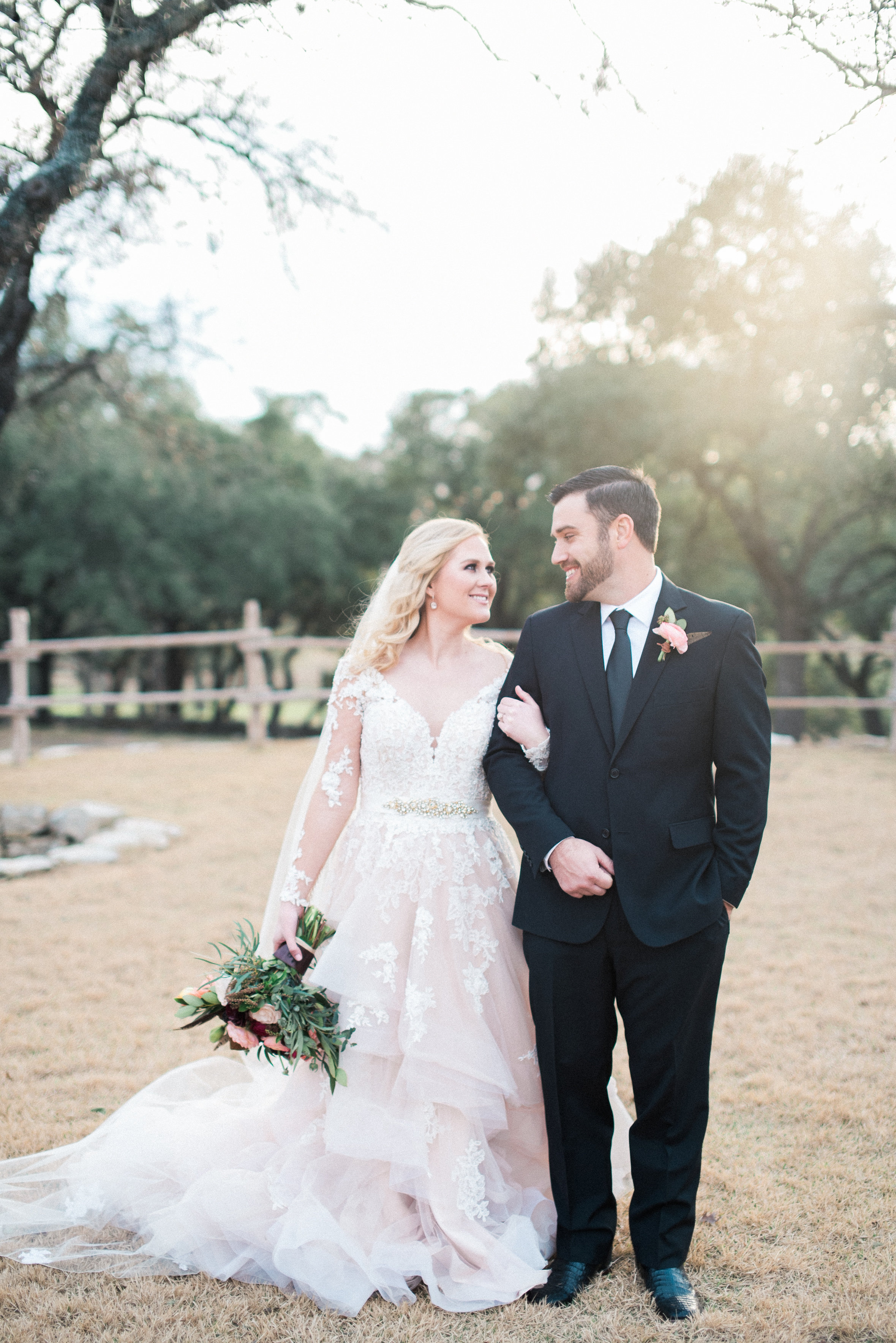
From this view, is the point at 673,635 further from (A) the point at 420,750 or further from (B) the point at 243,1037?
(B) the point at 243,1037

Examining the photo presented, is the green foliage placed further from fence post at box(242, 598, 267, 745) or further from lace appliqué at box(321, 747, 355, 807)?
lace appliqué at box(321, 747, 355, 807)

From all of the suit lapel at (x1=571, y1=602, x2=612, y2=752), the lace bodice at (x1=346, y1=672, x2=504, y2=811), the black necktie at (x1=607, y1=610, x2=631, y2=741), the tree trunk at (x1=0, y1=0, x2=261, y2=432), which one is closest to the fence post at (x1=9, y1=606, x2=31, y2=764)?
the tree trunk at (x1=0, y1=0, x2=261, y2=432)

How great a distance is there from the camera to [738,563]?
21.0m

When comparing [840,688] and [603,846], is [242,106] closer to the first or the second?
[603,846]

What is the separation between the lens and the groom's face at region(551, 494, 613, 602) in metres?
2.65

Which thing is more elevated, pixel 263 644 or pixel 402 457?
pixel 402 457

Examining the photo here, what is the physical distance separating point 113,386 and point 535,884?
921 cm

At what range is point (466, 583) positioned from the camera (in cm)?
301

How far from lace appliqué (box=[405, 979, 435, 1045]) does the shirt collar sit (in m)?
1.19

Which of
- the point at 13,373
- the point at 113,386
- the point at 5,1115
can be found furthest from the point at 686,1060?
the point at 113,386

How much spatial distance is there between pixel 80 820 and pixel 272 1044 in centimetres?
583

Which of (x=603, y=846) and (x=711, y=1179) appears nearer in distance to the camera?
(x=603, y=846)

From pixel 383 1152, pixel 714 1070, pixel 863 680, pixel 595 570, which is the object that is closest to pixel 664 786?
pixel 595 570

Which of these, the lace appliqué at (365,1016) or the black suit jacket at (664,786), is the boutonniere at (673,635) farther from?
the lace appliqué at (365,1016)
